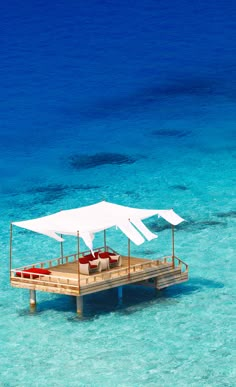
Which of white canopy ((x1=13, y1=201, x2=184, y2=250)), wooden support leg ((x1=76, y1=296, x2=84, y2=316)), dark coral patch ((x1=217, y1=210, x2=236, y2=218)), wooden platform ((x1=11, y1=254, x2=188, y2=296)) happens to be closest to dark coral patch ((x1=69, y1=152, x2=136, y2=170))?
dark coral patch ((x1=217, y1=210, x2=236, y2=218))

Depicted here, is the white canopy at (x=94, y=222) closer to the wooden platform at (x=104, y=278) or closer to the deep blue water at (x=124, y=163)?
the wooden platform at (x=104, y=278)

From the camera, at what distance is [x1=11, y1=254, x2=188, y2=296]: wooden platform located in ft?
148

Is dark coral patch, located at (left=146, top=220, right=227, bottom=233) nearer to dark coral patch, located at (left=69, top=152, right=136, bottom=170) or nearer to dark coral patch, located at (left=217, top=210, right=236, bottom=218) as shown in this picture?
dark coral patch, located at (left=217, top=210, right=236, bottom=218)

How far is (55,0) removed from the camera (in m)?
108

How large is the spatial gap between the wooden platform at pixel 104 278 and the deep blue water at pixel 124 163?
109 cm

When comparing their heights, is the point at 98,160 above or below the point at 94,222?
below

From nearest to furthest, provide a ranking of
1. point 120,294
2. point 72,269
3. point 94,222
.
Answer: point 94,222 → point 72,269 → point 120,294

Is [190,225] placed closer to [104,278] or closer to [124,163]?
[104,278]

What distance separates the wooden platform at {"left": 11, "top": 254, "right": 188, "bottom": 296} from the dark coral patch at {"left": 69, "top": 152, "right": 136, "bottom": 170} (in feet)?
87.8

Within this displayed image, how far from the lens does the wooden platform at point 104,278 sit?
45125 mm

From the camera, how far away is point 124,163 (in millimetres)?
75062

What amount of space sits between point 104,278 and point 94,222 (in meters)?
2.50

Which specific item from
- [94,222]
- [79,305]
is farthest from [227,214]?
[79,305]

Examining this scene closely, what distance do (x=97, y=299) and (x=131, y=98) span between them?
136 feet
